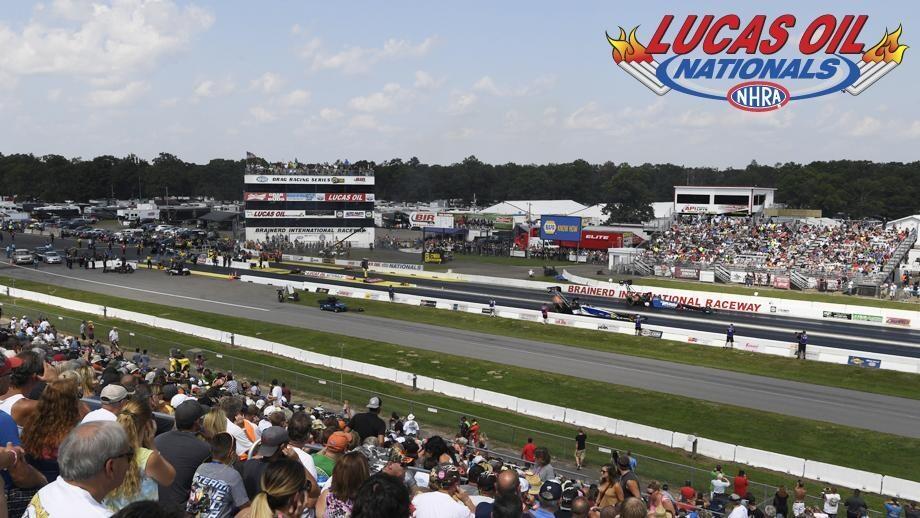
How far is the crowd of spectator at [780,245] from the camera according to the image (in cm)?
6200

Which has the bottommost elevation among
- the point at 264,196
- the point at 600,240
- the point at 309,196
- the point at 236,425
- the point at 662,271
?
the point at 662,271

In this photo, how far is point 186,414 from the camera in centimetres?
722

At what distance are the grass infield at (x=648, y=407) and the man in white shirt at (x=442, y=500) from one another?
21.0 m

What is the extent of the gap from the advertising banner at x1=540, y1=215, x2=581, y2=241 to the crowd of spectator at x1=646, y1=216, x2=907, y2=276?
10.6 metres

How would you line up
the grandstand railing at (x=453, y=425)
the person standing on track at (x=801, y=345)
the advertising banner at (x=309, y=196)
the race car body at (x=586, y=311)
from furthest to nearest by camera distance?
the advertising banner at (x=309, y=196) < the race car body at (x=586, y=311) < the person standing on track at (x=801, y=345) < the grandstand railing at (x=453, y=425)

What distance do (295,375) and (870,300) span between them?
43039 mm

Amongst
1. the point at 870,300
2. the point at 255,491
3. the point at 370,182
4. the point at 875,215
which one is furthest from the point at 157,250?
the point at 875,215

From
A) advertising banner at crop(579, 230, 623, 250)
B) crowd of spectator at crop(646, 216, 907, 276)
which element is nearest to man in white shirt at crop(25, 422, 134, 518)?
crowd of spectator at crop(646, 216, 907, 276)

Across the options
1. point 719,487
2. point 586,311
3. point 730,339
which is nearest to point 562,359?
point 730,339

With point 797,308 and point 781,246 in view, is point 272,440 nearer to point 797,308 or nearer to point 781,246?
point 797,308

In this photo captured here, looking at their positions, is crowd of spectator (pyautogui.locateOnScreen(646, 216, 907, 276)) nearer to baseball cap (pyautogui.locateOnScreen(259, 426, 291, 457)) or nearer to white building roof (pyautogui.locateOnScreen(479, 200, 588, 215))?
white building roof (pyautogui.locateOnScreen(479, 200, 588, 215))

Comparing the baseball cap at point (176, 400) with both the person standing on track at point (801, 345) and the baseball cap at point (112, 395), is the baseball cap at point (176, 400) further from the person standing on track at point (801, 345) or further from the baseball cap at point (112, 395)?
the person standing on track at point (801, 345)

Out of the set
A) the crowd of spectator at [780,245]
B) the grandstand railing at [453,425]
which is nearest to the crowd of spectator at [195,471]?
the grandstand railing at [453,425]

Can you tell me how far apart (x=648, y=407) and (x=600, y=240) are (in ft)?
183
